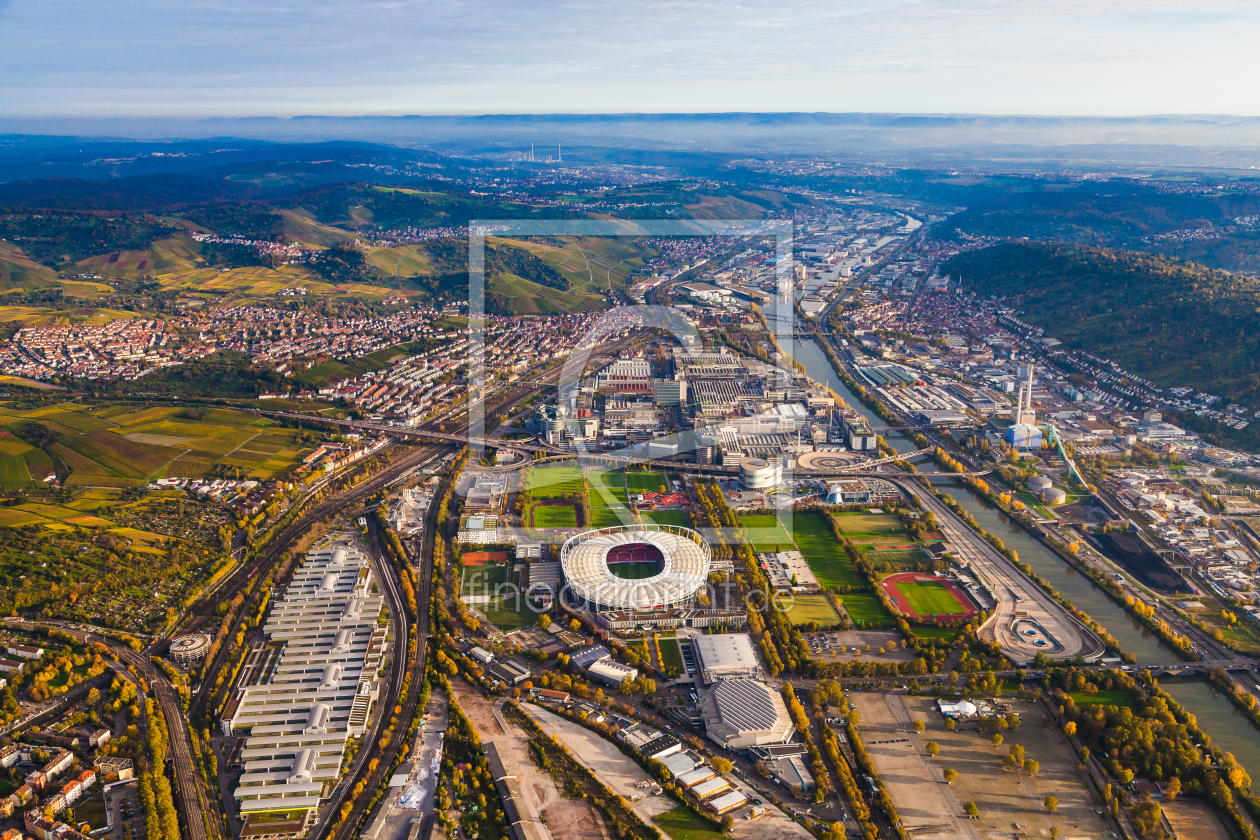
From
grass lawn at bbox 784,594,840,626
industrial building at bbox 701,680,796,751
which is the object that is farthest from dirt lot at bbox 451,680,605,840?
grass lawn at bbox 784,594,840,626

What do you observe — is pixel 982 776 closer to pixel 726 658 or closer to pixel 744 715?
pixel 744 715

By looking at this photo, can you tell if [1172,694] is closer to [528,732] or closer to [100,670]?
[528,732]

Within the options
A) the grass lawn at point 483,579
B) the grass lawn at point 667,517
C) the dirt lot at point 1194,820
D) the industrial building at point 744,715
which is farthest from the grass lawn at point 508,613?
the dirt lot at point 1194,820

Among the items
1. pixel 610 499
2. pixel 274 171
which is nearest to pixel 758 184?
pixel 274 171

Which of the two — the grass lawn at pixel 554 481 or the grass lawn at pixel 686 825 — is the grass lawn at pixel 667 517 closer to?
the grass lawn at pixel 554 481

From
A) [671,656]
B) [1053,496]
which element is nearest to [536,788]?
[671,656]

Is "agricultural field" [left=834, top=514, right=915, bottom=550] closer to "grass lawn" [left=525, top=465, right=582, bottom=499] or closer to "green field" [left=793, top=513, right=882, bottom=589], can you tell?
"green field" [left=793, top=513, right=882, bottom=589]
